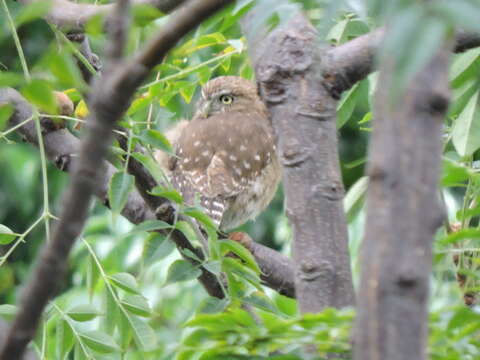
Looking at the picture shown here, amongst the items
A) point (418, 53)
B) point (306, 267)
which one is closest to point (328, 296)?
point (306, 267)

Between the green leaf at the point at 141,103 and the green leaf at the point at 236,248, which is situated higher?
the green leaf at the point at 141,103

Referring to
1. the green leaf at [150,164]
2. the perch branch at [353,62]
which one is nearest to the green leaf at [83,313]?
the green leaf at [150,164]

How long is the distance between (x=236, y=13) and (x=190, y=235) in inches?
13.5

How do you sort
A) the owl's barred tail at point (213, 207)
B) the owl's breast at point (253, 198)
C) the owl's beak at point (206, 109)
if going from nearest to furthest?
the owl's barred tail at point (213, 207)
the owl's breast at point (253, 198)
the owl's beak at point (206, 109)

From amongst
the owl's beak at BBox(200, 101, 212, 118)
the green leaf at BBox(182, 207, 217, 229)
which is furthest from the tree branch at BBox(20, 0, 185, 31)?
the owl's beak at BBox(200, 101, 212, 118)

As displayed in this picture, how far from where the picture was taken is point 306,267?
100 cm

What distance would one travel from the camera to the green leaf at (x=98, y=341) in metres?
1.19

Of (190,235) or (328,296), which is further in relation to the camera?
(190,235)

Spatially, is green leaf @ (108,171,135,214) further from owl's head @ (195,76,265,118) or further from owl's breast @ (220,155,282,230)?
owl's head @ (195,76,265,118)

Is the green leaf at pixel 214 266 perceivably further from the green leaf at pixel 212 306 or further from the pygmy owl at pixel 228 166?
the pygmy owl at pixel 228 166

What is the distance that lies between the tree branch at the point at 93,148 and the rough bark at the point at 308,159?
351mm

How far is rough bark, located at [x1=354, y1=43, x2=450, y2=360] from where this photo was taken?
578mm

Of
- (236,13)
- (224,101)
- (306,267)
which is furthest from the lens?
(224,101)

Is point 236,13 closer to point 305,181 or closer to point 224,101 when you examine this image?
point 305,181
